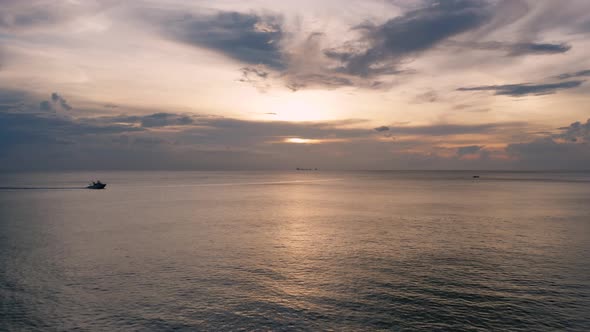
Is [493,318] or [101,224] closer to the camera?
[493,318]

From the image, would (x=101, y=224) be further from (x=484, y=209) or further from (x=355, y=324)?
(x=484, y=209)

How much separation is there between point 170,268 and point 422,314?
102ft

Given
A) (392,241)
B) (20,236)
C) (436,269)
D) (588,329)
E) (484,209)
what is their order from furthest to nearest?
(484,209) → (20,236) → (392,241) → (436,269) → (588,329)

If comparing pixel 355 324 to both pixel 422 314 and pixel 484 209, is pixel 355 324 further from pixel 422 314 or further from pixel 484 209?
pixel 484 209

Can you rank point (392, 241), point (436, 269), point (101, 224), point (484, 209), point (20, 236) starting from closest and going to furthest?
point (436, 269) < point (392, 241) < point (20, 236) < point (101, 224) < point (484, 209)

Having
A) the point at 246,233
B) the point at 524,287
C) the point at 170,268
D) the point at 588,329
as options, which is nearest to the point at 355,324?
the point at 588,329

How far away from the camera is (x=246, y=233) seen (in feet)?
244

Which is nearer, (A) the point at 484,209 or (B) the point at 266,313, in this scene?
(B) the point at 266,313

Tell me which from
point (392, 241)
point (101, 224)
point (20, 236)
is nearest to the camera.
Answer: point (392, 241)

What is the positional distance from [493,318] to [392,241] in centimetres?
3247

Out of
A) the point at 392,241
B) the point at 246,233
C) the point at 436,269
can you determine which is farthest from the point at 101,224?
the point at 436,269

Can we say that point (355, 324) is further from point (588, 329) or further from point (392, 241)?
point (392, 241)

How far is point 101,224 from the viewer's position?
282 feet

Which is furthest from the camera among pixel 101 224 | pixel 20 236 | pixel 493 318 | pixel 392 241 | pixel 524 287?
pixel 101 224
